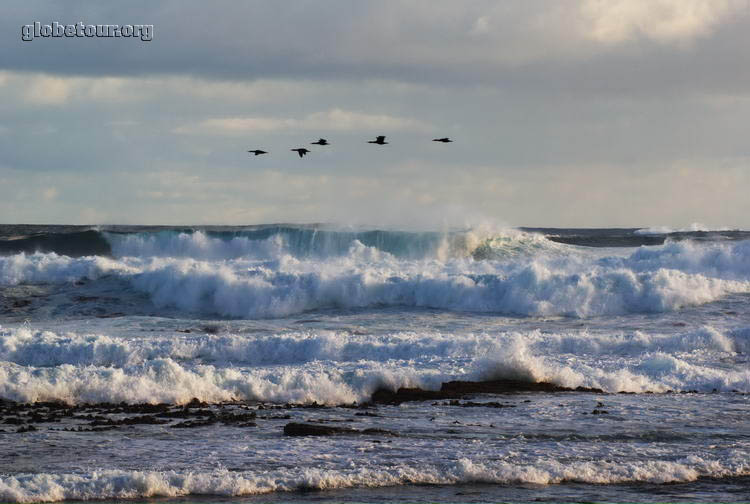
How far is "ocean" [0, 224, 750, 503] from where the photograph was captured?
41.6 ft

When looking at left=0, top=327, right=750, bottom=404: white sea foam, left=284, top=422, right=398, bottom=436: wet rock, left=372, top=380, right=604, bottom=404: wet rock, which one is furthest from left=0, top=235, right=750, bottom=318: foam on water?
left=284, top=422, right=398, bottom=436: wet rock

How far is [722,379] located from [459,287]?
13.9 metres

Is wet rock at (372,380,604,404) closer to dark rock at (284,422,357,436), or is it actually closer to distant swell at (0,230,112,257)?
dark rock at (284,422,357,436)

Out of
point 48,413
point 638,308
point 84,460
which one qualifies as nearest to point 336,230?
point 638,308

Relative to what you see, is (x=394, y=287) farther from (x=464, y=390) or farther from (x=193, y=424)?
(x=193, y=424)

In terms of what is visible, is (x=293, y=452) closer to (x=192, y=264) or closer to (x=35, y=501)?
(x=35, y=501)

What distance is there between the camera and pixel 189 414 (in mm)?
16688

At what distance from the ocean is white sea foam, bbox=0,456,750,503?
1.2 inches

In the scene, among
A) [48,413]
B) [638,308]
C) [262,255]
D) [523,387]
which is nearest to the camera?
[48,413]

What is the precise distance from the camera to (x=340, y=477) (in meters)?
12.5

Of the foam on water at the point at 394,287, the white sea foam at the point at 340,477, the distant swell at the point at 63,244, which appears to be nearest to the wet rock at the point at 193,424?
the white sea foam at the point at 340,477

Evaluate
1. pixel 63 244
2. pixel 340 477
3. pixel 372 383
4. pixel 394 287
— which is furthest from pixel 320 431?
pixel 63 244

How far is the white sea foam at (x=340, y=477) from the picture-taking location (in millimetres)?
11906

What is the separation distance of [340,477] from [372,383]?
660cm
